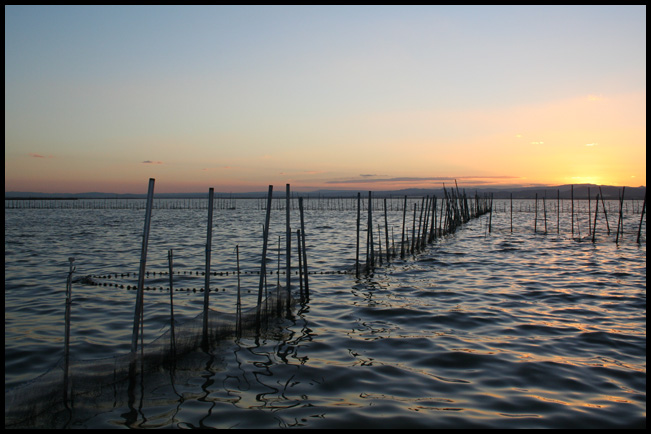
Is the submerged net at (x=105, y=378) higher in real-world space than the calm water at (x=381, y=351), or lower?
higher

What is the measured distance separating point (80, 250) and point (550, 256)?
17159mm

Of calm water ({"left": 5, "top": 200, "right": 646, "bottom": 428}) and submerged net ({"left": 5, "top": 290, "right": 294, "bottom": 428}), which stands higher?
submerged net ({"left": 5, "top": 290, "right": 294, "bottom": 428})

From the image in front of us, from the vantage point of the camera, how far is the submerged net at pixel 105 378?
4277mm

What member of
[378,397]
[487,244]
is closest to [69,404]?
[378,397]

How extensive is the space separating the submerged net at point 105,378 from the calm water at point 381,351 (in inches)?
2.0

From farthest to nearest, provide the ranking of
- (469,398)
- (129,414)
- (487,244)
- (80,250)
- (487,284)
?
(487,244) < (80,250) < (487,284) < (469,398) < (129,414)

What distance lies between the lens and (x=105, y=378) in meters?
4.97

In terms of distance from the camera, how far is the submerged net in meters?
4.28

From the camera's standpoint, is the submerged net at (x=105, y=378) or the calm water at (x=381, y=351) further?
the calm water at (x=381, y=351)

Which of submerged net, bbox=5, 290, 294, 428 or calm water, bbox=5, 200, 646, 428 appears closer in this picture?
submerged net, bbox=5, 290, 294, 428

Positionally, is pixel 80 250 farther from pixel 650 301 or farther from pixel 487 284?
pixel 650 301

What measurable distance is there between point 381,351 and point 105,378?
335 cm

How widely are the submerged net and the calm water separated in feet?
0.16

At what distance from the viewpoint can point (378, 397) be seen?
16.5 ft
